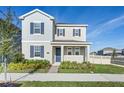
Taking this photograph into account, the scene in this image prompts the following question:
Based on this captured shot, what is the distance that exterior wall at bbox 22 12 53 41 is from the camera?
24531 millimetres

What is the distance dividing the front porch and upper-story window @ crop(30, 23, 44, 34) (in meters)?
2.15

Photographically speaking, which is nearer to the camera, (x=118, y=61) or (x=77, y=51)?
(x=77, y=51)

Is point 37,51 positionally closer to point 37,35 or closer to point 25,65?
point 37,35

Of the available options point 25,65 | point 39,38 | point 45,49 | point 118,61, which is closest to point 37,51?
point 45,49

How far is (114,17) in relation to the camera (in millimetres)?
28172

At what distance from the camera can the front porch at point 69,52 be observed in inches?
985

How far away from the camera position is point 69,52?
2741 cm

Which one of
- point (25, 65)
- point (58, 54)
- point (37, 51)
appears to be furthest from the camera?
point (58, 54)

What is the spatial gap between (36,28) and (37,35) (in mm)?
793

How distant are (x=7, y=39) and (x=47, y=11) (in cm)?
1607

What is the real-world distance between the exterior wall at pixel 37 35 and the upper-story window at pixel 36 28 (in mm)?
341

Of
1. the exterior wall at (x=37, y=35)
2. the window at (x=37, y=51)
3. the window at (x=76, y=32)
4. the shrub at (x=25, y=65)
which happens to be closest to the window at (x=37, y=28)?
the exterior wall at (x=37, y=35)
